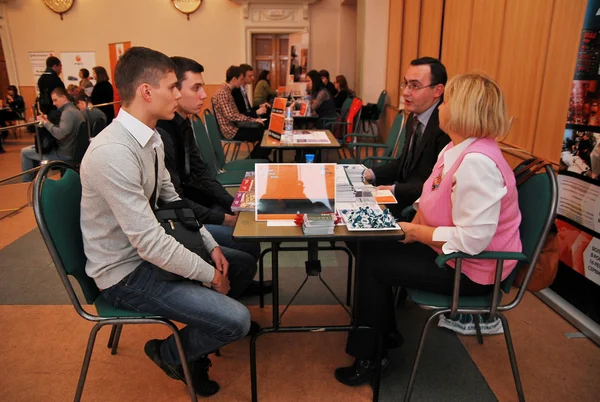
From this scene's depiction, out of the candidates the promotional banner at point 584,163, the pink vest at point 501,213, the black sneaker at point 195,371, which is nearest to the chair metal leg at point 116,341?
the black sneaker at point 195,371

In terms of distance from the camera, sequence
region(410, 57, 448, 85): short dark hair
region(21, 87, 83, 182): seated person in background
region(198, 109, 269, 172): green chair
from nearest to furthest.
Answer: region(410, 57, 448, 85): short dark hair
region(198, 109, 269, 172): green chair
region(21, 87, 83, 182): seated person in background

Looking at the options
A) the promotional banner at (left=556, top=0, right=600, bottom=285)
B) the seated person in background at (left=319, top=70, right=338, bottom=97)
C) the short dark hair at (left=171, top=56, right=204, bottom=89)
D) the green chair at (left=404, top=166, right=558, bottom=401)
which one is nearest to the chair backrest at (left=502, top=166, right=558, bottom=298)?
the green chair at (left=404, top=166, right=558, bottom=401)

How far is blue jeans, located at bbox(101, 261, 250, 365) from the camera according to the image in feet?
5.02

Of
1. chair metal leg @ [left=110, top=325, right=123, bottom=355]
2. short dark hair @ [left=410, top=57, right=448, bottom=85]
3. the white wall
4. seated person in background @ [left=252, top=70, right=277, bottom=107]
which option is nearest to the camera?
chair metal leg @ [left=110, top=325, right=123, bottom=355]

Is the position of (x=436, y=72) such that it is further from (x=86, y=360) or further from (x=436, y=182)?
(x=86, y=360)

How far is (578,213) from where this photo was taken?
2293 millimetres

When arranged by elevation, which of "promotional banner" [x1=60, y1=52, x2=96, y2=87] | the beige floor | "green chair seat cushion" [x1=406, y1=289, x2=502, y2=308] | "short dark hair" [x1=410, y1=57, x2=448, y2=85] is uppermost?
"promotional banner" [x1=60, y1=52, x2=96, y2=87]

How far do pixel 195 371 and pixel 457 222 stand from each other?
120 centimetres

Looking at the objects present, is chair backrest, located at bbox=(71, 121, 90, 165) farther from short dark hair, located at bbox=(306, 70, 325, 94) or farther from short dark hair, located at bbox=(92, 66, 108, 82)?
short dark hair, located at bbox=(306, 70, 325, 94)

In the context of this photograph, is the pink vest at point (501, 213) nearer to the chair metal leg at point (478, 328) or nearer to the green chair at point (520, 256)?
the green chair at point (520, 256)

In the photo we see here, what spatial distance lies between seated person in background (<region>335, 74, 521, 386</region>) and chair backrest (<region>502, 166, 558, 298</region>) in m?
0.04

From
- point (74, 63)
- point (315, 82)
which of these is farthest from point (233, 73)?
point (74, 63)

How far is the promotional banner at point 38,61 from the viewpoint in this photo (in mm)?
9844

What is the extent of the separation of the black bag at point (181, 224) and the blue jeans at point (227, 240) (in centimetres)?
59
